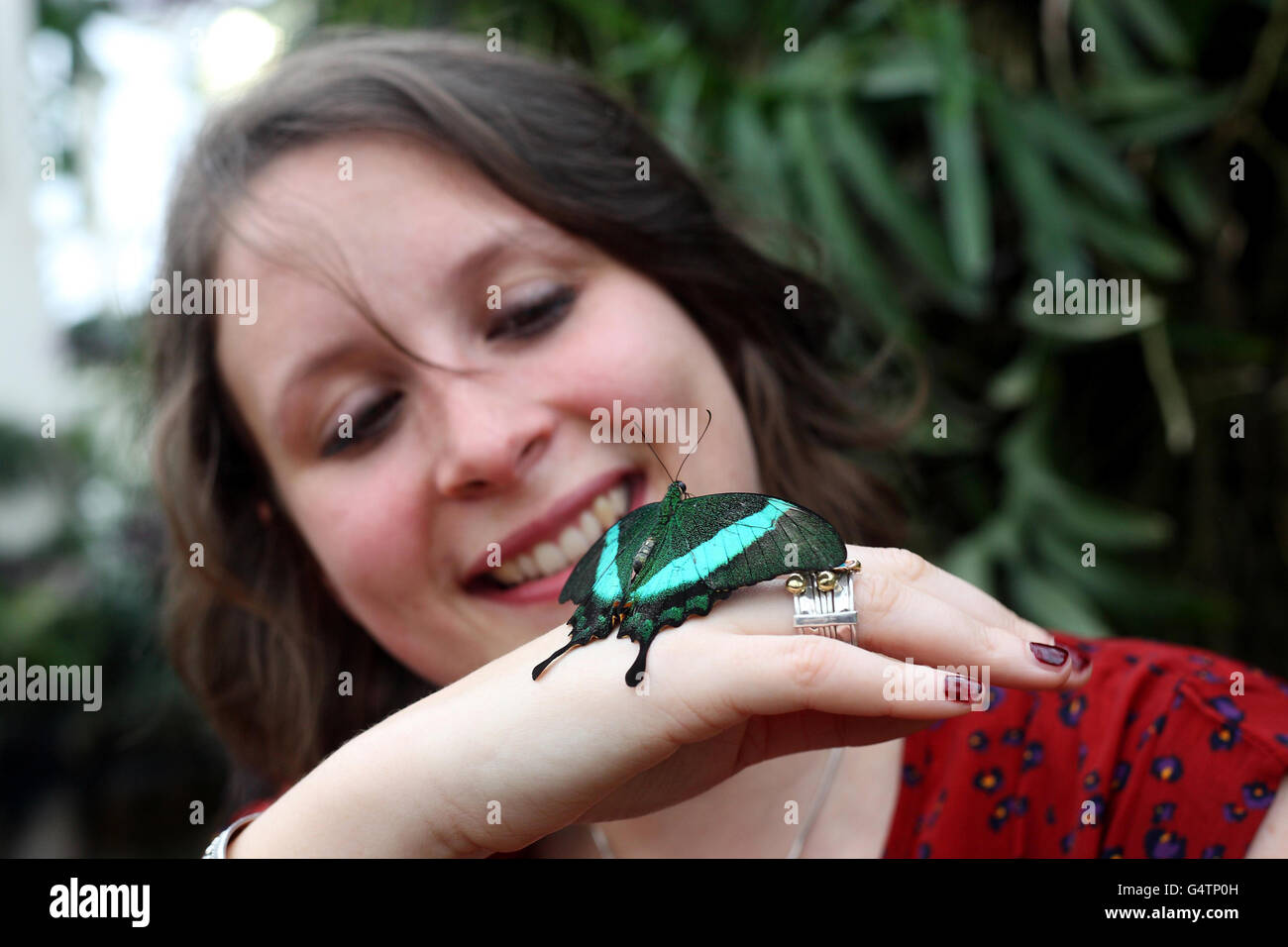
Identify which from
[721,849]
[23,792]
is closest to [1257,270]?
[721,849]

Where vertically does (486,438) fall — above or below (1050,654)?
above

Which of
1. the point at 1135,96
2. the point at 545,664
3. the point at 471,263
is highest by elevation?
the point at 1135,96

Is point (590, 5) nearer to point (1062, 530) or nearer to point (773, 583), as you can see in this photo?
point (1062, 530)

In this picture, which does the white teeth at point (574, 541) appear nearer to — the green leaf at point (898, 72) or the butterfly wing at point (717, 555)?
the butterfly wing at point (717, 555)

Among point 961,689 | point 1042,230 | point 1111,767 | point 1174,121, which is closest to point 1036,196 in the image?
point 1042,230

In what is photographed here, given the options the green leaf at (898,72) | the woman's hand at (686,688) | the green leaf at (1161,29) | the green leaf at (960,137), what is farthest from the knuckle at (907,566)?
the green leaf at (1161,29)

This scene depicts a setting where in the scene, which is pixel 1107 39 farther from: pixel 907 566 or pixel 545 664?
pixel 545 664
